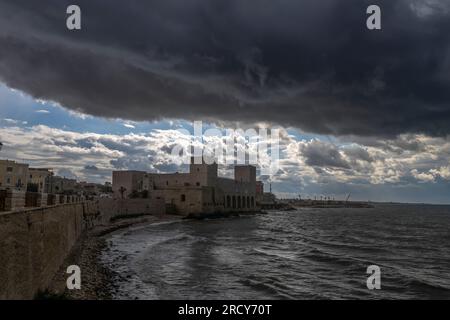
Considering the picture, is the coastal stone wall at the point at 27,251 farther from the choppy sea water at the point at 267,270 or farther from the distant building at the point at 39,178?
the distant building at the point at 39,178

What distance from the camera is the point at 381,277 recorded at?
78.4 ft

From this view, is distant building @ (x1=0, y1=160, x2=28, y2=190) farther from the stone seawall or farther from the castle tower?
the stone seawall

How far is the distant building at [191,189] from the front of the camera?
79812mm

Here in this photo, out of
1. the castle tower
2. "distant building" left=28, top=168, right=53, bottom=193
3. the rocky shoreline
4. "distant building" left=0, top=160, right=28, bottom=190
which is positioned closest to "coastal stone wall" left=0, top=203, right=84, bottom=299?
the rocky shoreline

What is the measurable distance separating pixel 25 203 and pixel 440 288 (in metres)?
20.5

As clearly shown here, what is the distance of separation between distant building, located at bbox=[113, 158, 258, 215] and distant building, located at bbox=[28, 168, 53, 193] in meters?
13.8

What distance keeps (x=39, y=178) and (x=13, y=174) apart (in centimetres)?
1550

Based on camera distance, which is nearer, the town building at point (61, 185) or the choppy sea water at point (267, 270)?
the choppy sea water at point (267, 270)

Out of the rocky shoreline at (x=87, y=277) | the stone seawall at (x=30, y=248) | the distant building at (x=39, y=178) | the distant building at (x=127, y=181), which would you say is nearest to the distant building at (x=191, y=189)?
the distant building at (x=127, y=181)

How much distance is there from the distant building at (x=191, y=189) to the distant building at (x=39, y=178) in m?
13.8

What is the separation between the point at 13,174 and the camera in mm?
61656

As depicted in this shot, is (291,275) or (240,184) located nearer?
(291,275)
